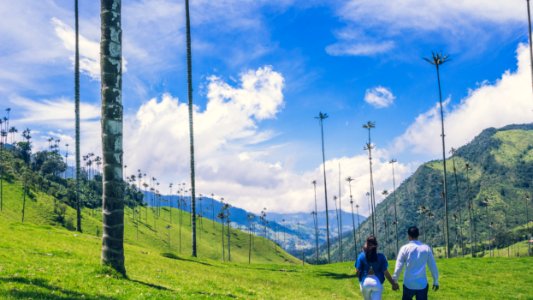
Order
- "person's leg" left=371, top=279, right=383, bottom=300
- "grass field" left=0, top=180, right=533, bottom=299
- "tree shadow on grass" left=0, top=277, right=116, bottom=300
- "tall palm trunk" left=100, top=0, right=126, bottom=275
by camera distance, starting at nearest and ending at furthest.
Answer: "tree shadow on grass" left=0, top=277, right=116, bottom=300, "person's leg" left=371, top=279, right=383, bottom=300, "grass field" left=0, top=180, right=533, bottom=299, "tall palm trunk" left=100, top=0, right=126, bottom=275

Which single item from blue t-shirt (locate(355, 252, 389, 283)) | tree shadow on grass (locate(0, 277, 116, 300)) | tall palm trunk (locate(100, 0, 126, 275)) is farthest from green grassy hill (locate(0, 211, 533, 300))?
blue t-shirt (locate(355, 252, 389, 283))

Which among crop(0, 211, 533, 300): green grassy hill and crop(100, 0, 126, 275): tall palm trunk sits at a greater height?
crop(100, 0, 126, 275): tall palm trunk

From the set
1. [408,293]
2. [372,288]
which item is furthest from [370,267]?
[408,293]

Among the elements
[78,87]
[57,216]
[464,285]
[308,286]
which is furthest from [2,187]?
[464,285]

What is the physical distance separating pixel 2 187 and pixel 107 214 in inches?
6822

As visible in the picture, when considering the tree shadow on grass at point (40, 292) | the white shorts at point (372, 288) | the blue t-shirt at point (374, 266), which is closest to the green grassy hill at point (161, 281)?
the tree shadow on grass at point (40, 292)

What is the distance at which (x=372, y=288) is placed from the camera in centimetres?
1233

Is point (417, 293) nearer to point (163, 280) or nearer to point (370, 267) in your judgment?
point (370, 267)

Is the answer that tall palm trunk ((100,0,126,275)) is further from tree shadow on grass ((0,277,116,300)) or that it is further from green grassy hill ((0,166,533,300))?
tree shadow on grass ((0,277,116,300))

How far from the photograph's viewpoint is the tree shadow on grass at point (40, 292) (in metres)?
11.8

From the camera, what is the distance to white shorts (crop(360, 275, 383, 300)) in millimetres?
12297

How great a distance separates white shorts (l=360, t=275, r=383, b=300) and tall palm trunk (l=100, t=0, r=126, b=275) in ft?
37.6

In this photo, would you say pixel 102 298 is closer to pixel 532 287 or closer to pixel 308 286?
pixel 308 286

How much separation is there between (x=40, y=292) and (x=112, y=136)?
Answer: 796 cm
